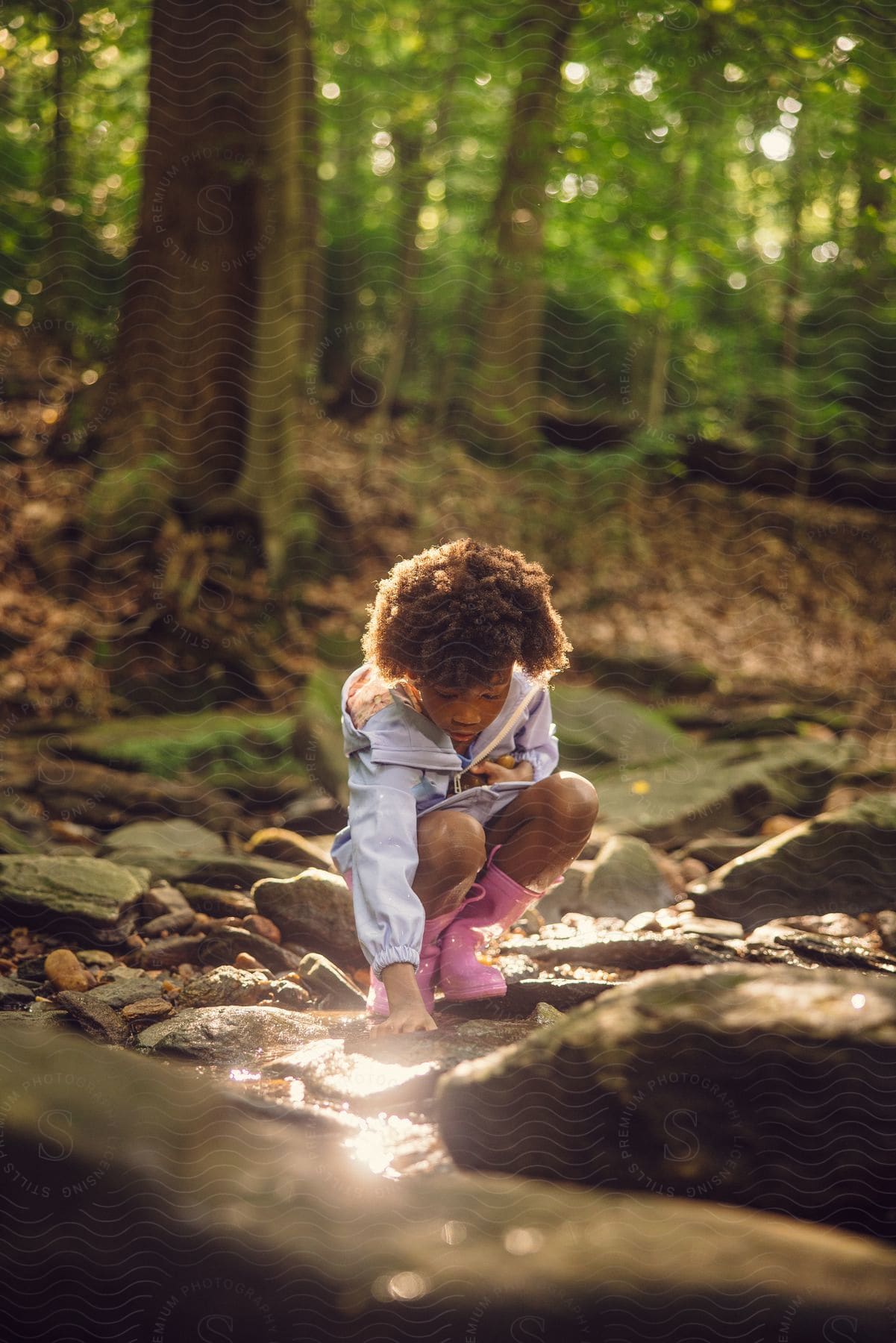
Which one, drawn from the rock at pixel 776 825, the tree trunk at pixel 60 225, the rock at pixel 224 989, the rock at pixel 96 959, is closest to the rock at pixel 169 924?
the rock at pixel 96 959

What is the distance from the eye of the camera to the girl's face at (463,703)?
2.17m

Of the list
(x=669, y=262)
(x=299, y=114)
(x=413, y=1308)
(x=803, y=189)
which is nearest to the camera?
(x=413, y=1308)

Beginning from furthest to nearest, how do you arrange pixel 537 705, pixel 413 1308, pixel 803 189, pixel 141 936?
1. pixel 803 189
2. pixel 141 936
3. pixel 537 705
4. pixel 413 1308

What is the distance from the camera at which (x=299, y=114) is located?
557cm

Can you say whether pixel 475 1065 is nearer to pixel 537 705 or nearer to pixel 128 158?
pixel 537 705

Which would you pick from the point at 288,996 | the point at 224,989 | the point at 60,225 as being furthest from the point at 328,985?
the point at 60,225

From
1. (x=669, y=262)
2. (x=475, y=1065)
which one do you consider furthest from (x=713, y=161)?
(x=475, y=1065)

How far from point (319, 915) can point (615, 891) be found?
875mm

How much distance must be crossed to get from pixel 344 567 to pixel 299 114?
2292mm

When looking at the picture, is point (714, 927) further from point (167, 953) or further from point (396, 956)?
point (167, 953)

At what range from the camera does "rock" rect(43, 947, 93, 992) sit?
8.29 ft

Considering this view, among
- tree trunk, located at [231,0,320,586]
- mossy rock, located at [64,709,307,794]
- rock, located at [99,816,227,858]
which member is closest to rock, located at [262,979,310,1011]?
rock, located at [99,816,227,858]

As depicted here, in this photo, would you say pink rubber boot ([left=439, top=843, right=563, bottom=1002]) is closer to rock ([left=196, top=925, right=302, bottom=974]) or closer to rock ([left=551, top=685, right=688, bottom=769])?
rock ([left=196, top=925, right=302, bottom=974])

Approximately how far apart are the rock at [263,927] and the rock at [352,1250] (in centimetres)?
131
